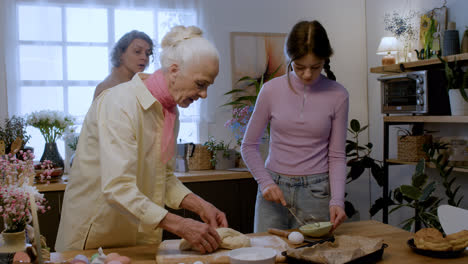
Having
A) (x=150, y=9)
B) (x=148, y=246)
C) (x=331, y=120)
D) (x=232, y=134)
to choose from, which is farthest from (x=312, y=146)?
(x=150, y=9)

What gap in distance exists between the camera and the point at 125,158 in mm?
1268

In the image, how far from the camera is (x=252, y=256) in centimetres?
123

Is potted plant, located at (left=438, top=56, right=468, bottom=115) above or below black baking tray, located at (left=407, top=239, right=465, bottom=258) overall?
above

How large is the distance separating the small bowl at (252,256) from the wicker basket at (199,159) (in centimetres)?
235

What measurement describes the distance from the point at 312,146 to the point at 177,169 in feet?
6.11

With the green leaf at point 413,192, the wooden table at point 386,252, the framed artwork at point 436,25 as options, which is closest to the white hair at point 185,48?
the wooden table at point 386,252

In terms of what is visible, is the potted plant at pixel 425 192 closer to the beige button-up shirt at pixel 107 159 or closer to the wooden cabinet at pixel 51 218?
the beige button-up shirt at pixel 107 159

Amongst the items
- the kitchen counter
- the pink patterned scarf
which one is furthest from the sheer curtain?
the pink patterned scarf

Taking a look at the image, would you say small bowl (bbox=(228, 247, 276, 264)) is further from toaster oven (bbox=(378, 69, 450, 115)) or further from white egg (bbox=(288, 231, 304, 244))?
toaster oven (bbox=(378, 69, 450, 115))

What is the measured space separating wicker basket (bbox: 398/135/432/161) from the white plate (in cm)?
192

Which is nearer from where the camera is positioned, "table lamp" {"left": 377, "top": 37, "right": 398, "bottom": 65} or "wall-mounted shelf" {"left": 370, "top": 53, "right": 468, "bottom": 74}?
"wall-mounted shelf" {"left": 370, "top": 53, "right": 468, "bottom": 74}

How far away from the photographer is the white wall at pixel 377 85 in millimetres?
3510

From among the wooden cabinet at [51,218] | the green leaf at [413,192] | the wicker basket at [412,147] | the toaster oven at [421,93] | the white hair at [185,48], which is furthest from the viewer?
the wicker basket at [412,147]

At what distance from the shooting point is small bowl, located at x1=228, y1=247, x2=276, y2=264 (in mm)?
1158
